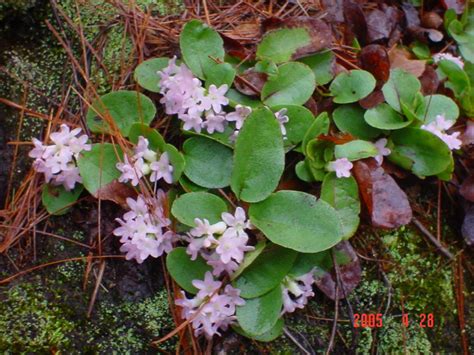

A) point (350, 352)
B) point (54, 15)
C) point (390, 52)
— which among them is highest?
point (54, 15)

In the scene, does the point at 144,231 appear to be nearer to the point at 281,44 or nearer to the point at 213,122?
the point at 213,122

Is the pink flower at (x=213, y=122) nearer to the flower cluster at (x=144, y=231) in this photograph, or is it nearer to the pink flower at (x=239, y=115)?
the pink flower at (x=239, y=115)

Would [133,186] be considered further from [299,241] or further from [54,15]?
[54,15]

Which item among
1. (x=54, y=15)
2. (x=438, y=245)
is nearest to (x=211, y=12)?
(x=54, y=15)

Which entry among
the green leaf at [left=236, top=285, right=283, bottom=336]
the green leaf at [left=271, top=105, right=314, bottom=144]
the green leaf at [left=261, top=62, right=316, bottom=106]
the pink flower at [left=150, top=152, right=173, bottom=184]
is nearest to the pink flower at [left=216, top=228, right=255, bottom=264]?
the green leaf at [left=236, top=285, right=283, bottom=336]

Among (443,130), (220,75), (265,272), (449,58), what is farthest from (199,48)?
(449,58)

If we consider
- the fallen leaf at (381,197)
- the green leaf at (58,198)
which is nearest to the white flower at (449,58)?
the fallen leaf at (381,197)
